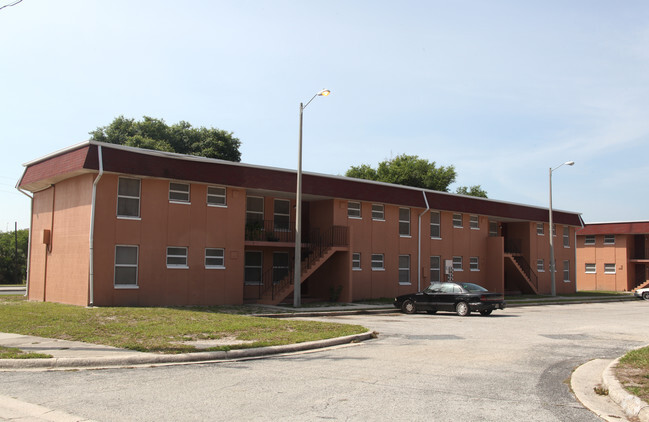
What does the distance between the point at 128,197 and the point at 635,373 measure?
19.4m

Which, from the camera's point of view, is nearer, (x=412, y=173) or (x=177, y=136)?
(x=177, y=136)

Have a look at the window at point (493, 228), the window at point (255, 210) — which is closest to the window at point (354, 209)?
the window at point (255, 210)

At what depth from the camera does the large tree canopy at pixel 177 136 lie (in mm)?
57094

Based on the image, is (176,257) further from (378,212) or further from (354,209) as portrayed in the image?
(378,212)

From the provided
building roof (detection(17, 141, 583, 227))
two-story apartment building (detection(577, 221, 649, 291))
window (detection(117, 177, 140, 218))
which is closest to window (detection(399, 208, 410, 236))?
building roof (detection(17, 141, 583, 227))

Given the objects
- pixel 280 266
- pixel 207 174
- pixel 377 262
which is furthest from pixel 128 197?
pixel 377 262

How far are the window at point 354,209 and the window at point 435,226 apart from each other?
20.3 feet

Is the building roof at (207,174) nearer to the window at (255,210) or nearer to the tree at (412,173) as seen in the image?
the window at (255,210)

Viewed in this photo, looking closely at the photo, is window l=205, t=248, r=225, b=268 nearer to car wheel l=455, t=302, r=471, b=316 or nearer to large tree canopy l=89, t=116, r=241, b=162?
car wheel l=455, t=302, r=471, b=316

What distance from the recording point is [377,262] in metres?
33.0

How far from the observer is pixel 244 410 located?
7207mm

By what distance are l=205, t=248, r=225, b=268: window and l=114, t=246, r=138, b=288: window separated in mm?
3235

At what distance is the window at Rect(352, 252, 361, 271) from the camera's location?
1253 inches

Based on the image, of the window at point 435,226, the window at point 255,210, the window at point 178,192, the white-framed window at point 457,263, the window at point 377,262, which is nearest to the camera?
the window at point 178,192
